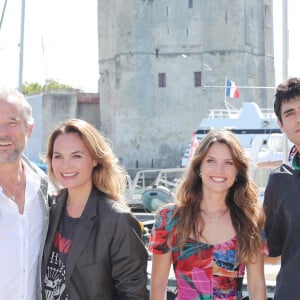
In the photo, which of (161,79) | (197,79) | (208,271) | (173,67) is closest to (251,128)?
(197,79)

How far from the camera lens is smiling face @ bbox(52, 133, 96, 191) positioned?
3.35 m

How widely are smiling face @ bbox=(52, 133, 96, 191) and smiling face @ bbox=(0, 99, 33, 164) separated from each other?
0.20m

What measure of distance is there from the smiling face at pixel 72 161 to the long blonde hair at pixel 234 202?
555mm

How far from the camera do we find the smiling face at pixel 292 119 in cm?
324

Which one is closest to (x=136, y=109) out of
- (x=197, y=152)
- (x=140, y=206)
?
(x=140, y=206)

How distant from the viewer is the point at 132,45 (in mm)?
35812

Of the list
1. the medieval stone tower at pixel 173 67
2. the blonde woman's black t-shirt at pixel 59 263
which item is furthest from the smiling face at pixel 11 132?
the medieval stone tower at pixel 173 67

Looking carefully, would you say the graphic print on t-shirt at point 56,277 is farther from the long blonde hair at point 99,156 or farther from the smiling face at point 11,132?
the smiling face at point 11,132

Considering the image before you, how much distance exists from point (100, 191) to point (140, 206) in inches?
695

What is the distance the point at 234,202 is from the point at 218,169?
23 cm

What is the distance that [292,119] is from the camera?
3.27m

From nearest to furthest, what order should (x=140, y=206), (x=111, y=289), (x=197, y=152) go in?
1. (x=111, y=289)
2. (x=197, y=152)
3. (x=140, y=206)

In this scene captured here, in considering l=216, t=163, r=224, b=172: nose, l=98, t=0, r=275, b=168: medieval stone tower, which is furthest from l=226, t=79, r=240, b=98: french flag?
l=216, t=163, r=224, b=172: nose

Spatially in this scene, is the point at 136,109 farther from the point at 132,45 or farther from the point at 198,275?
the point at 198,275
